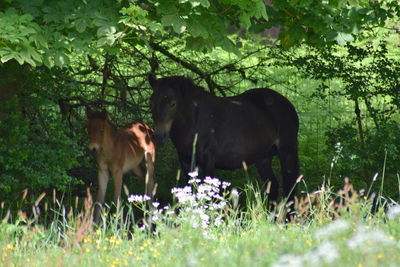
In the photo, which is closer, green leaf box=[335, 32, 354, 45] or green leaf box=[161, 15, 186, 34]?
green leaf box=[161, 15, 186, 34]

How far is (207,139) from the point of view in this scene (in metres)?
9.27

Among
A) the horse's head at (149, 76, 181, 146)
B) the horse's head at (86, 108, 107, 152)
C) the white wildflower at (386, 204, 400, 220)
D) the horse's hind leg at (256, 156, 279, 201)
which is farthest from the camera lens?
the horse's hind leg at (256, 156, 279, 201)

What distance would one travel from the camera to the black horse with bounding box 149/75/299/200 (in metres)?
9.06

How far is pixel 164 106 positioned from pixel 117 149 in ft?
2.37

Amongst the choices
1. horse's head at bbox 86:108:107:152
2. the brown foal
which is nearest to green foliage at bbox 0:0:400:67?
horse's head at bbox 86:108:107:152

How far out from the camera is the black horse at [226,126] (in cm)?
906

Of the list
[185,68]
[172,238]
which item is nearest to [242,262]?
[172,238]

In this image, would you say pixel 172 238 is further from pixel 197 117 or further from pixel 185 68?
pixel 185 68

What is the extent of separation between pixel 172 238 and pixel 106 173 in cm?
373

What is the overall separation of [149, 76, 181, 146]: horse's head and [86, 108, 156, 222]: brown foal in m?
0.29

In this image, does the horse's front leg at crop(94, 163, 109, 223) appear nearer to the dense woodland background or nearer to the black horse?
the dense woodland background

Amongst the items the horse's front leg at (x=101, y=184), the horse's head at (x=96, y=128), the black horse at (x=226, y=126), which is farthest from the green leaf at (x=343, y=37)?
the horse's front leg at (x=101, y=184)

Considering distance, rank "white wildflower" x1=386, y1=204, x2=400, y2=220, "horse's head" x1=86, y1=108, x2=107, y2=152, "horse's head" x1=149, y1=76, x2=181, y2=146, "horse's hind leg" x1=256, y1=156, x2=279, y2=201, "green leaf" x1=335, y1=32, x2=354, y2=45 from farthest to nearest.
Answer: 1. "horse's hind leg" x1=256, y1=156, x2=279, y2=201
2. "horse's head" x1=149, y1=76, x2=181, y2=146
3. "horse's head" x1=86, y1=108, x2=107, y2=152
4. "green leaf" x1=335, y1=32, x2=354, y2=45
5. "white wildflower" x1=386, y1=204, x2=400, y2=220

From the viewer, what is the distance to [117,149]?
9.13 m
